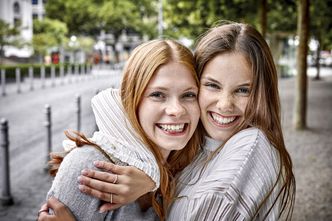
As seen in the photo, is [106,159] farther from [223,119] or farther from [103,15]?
[103,15]

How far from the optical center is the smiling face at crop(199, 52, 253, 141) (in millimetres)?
2227

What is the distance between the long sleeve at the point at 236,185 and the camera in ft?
6.17

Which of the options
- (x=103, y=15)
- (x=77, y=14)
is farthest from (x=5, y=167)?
(x=103, y=15)

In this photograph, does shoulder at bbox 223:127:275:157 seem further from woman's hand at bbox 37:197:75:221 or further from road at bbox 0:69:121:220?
road at bbox 0:69:121:220

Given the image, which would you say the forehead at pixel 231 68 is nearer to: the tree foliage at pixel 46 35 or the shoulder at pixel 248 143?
the shoulder at pixel 248 143

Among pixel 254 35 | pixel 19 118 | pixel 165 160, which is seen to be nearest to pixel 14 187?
pixel 165 160

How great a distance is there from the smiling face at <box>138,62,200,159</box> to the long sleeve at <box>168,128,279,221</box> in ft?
0.79

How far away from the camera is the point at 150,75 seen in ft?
6.75

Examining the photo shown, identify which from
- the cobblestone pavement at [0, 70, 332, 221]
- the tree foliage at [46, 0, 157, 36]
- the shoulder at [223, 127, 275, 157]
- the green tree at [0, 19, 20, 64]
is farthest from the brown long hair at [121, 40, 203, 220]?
the tree foliage at [46, 0, 157, 36]

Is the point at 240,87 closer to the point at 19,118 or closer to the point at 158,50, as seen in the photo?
the point at 158,50

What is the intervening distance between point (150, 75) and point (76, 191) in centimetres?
61

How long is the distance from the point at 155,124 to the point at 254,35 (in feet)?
2.25

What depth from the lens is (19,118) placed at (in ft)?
42.6

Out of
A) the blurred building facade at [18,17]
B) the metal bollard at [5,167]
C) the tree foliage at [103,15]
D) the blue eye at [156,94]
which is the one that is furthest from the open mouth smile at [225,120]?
the tree foliage at [103,15]
